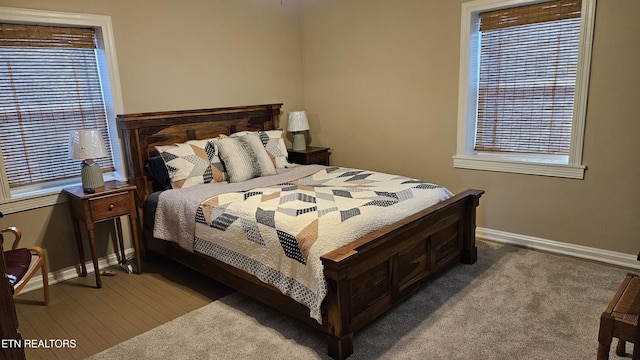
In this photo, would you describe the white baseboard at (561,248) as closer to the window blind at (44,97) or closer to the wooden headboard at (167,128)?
the wooden headboard at (167,128)

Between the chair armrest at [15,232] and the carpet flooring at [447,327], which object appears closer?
the carpet flooring at [447,327]

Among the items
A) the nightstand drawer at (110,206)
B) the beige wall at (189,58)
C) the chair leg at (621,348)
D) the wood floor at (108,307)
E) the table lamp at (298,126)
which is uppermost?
the beige wall at (189,58)

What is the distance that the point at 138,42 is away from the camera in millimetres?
3582

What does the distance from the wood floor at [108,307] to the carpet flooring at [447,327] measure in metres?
0.15

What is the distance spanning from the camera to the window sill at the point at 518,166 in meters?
3.35

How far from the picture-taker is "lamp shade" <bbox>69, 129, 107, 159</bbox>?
3.10 m

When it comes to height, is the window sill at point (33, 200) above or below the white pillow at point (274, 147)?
below

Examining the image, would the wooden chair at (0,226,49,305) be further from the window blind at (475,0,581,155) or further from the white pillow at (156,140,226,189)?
the window blind at (475,0,581,155)

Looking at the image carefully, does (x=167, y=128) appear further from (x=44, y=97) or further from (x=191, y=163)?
(x=44, y=97)

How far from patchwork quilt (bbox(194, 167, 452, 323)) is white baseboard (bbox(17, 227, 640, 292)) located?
1.00m

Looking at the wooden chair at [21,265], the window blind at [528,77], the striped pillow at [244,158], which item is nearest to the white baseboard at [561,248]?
the window blind at [528,77]

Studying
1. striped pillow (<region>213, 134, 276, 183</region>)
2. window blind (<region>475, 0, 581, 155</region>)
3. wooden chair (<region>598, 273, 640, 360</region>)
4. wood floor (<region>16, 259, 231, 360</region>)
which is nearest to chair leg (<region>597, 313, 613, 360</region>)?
wooden chair (<region>598, 273, 640, 360</region>)

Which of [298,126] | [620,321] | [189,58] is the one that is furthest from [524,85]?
[189,58]

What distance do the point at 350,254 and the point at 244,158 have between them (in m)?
1.81
